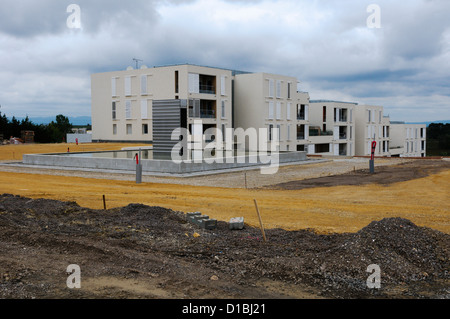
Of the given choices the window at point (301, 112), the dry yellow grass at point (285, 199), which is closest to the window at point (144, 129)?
the window at point (301, 112)

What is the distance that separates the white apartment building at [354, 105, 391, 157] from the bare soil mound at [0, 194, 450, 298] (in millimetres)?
72177

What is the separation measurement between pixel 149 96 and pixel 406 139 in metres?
59.3

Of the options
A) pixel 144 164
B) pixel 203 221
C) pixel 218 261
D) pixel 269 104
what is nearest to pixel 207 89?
pixel 269 104

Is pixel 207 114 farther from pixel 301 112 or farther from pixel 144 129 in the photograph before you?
pixel 301 112

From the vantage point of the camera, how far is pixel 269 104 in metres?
56.6

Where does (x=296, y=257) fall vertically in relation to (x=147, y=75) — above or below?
below

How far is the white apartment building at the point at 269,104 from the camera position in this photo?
183ft

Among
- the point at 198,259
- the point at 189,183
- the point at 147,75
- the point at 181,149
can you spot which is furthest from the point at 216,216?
the point at 147,75

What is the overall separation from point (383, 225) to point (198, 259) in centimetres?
408

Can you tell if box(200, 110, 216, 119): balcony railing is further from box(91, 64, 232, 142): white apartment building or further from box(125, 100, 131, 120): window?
box(125, 100, 131, 120): window

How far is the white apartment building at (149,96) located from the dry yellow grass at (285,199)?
2592 cm

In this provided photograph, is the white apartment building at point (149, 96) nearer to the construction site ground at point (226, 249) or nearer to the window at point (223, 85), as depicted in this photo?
the window at point (223, 85)

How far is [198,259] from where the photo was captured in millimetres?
9031
